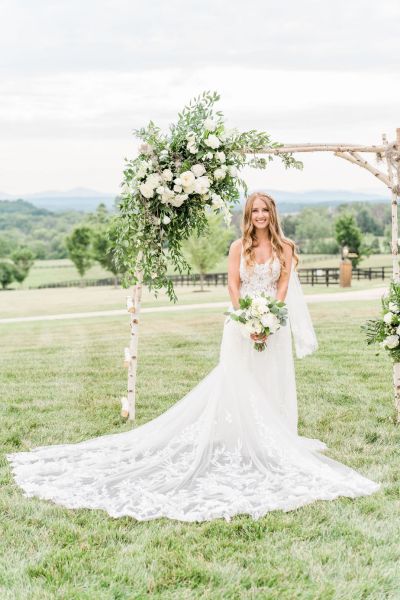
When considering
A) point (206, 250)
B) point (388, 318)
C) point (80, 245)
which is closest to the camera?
point (388, 318)

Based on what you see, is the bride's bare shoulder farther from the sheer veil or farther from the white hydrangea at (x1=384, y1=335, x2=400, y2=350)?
the white hydrangea at (x1=384, y1=335, x2=400, y2=350)

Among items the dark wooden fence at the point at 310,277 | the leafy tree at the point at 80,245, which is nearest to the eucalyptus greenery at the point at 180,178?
the dark wooden fence at the point at 310,277

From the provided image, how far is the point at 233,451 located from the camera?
661cm

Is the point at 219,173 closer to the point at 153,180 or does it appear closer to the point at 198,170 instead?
the point at 198,170

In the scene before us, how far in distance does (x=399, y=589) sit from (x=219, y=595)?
43.4 inches

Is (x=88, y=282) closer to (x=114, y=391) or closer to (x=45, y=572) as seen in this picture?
(x=114, y=391)

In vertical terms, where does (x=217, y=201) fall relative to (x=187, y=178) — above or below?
below

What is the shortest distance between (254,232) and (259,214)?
0.90ft

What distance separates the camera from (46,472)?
6461mm

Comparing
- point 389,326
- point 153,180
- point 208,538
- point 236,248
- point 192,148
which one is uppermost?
point 192,148

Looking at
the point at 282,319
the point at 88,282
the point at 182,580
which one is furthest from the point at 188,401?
the point at 88,282

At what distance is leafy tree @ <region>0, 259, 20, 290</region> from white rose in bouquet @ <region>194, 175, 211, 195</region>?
8844cm

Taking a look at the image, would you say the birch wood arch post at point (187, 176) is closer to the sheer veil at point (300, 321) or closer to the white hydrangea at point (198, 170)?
the white hydrangea at point (198, 170)

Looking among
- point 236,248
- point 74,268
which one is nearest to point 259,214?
point 236,248
